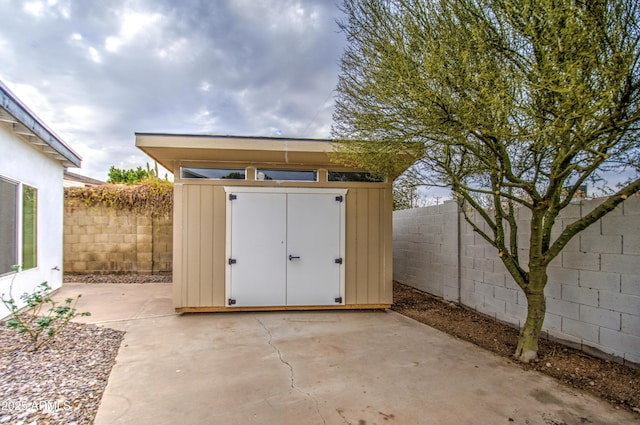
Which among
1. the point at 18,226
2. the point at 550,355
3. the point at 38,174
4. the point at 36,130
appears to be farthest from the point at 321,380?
the point at 38,174

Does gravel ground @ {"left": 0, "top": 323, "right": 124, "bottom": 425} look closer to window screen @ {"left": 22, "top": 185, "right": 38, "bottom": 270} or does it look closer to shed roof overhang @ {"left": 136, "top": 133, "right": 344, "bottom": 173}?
window screen @ {"left": 22, "top": 185, "right": 38, "bottom": 270}

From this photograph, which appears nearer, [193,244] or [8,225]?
[8,225]

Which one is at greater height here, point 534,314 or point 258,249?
point 258,249

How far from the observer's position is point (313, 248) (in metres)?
5.05

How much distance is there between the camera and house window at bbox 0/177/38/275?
4.48 m

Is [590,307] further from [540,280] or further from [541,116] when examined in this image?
[541,116]

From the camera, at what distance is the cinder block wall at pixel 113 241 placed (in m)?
8.03

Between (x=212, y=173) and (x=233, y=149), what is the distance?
0.83 m

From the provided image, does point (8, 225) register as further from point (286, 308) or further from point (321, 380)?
point (321, 380)

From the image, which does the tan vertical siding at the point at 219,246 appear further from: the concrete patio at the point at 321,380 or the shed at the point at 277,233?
the concrete patio at the point at 321,380

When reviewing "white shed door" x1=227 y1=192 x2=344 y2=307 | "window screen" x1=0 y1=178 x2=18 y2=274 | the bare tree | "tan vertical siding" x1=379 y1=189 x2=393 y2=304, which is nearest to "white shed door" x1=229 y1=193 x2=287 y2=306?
"white shed door" x1=227 y1=192 x2=344 y2=307

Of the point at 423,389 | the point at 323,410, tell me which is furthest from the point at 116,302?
the point at 423,389

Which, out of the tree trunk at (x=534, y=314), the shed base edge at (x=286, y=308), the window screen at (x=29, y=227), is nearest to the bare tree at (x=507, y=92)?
the tree trunk at (x=534, y=314)
